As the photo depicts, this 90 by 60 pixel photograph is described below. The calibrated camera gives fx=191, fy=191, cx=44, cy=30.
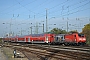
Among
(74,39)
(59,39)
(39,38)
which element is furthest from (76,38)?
(39,38)

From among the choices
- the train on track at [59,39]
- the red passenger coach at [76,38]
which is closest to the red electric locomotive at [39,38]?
the train on track at [59,39]

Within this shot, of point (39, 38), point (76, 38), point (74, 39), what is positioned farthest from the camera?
point (39, 38)

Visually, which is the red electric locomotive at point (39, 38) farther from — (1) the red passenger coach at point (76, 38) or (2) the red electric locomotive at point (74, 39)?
(1) the red passenger coach at point (76, 38)

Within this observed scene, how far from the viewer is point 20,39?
7288 centimetres

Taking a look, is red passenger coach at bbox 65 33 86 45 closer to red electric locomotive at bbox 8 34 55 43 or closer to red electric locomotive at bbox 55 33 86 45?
red electric locomotive at bbox 55 33 86 45

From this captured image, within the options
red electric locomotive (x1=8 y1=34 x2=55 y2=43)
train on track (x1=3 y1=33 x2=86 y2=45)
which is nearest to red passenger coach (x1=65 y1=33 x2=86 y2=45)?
train on track (x1=3 y1=33 x2=86 y2=45)

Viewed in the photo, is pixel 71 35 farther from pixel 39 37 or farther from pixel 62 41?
pixel 39 37

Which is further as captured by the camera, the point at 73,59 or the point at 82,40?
the point at 82,40

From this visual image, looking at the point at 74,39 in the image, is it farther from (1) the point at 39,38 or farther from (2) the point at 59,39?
(1) the point at 39,38

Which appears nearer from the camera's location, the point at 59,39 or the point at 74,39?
the point at 74,39

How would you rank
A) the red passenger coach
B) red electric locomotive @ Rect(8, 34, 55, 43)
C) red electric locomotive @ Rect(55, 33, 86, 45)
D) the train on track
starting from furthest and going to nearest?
red electric locomotive @ Rect(8, 34, 55, 43) < the train on track < red electric locomotive @ Rect(55, 33, 86, 45) < the red passenger coach

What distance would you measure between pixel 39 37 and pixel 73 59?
37.6m

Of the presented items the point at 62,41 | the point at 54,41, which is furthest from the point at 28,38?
the point at 62,41

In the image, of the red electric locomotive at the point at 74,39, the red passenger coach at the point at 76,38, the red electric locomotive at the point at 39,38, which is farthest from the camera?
the red electric locomotive at the point at 39,38
